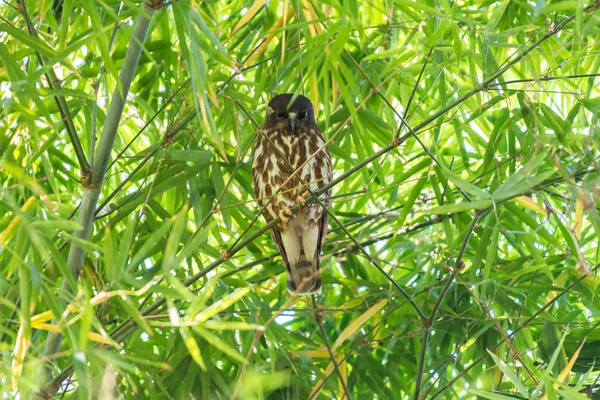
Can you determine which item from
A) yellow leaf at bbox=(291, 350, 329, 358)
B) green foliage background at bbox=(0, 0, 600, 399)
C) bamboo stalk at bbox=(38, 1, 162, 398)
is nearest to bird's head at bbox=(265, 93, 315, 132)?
green foliage background at bbox=(0, 0, 600, 399)

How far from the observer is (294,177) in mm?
3004

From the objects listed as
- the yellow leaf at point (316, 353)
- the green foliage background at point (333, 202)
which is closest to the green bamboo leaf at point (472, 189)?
the green foliage background at point (333, 202)

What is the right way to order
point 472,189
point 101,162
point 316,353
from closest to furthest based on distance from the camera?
1. point 472,189
2. point 101,162
3. point 316,353

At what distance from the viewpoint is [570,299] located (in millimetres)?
3021

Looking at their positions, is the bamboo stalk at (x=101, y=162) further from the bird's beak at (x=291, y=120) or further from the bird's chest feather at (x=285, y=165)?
the bird's beak at (x=291, y=120)

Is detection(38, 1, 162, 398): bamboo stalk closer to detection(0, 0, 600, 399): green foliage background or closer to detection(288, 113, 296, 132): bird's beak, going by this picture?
detection(0, 0, 600, 399): green foliage background

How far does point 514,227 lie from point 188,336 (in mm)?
1317

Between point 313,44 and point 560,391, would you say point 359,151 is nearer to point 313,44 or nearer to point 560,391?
point 313,44

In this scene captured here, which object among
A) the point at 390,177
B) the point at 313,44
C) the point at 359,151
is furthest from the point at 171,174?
the point at 390,177

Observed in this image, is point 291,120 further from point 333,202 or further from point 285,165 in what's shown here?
point 333,202

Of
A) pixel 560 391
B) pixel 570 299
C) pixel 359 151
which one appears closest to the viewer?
pixel 560 391

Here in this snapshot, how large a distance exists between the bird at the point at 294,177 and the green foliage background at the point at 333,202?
8 centimetres

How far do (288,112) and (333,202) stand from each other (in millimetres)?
1070

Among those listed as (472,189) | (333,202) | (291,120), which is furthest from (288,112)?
(472,189)
